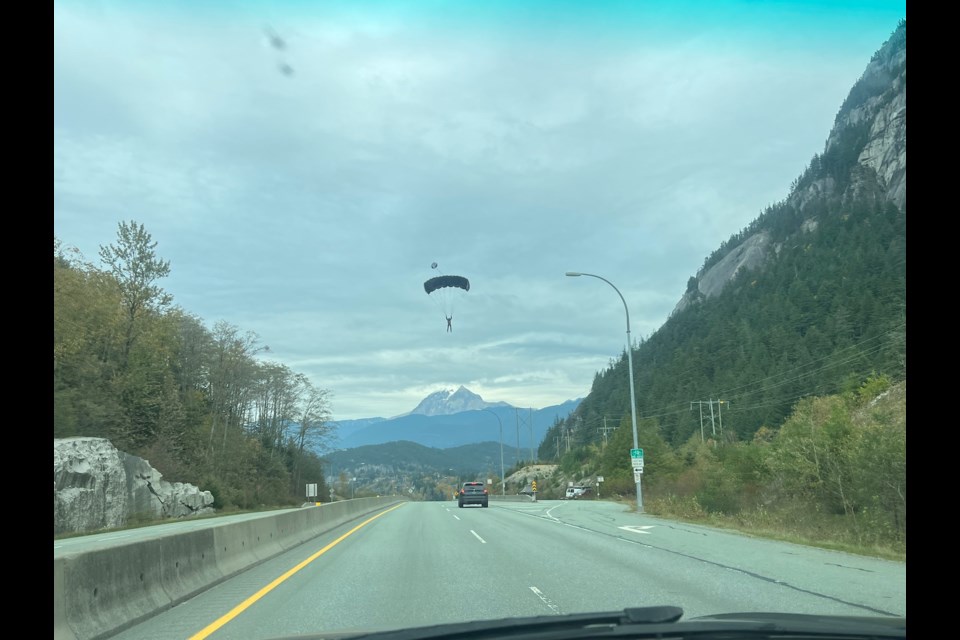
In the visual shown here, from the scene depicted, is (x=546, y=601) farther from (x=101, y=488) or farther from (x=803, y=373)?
(x=803, y=373)

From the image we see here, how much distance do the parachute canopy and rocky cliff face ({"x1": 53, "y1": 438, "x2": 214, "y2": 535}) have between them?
21.1 m

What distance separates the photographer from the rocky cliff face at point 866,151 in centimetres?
15362

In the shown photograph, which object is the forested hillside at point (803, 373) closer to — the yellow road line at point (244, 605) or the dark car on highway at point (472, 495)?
the yellow road line at point (244, 605)

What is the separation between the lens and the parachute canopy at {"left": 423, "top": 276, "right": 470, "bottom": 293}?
118 feet

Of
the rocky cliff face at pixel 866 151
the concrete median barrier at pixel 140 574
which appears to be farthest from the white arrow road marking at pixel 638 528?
the rocky cliff face at pixel 866 151

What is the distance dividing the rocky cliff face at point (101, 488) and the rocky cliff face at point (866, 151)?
137 m

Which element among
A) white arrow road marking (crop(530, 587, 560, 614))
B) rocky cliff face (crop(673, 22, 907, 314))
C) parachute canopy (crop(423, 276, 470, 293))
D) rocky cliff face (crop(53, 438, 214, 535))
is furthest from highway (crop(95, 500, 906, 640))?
rocky cliff face (crop(673, 22, 907, 314))

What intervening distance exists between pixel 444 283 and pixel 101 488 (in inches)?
877

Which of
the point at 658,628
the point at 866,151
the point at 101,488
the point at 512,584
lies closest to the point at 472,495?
the point at 101,488

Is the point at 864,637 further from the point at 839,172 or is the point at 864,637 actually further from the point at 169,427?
the point at 839,172

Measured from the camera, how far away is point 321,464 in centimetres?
8988

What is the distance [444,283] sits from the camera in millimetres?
36344
